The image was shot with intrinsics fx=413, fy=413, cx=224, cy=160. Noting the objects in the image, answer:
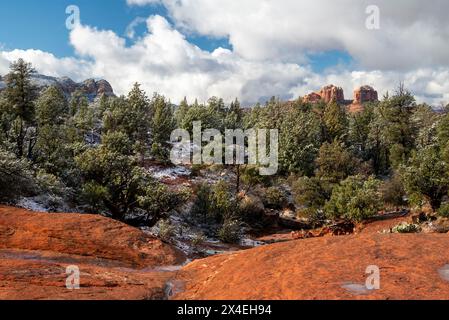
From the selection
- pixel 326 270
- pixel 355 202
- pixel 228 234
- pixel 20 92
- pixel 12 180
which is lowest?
pixel 228 234

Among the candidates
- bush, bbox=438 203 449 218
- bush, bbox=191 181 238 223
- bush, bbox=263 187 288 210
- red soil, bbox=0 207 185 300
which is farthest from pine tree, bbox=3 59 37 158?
bush, bbox=438 203 449 218

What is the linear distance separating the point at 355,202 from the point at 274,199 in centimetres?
1246

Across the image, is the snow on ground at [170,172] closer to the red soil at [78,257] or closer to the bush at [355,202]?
the bush at [355,202]

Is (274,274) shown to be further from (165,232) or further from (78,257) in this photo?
(165,232)

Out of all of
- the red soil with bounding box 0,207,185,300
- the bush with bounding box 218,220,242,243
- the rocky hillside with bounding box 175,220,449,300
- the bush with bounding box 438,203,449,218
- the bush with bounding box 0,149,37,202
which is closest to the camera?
the rocky hillside with bounding box 175,220,449,300

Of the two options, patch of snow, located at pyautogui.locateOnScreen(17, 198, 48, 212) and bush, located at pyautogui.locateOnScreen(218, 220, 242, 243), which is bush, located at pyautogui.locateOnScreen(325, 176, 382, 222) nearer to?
bush, located at pyautogui.locateOnScreen(218, 220, 242, 243)

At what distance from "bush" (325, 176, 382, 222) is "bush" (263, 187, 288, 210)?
962 centimetres

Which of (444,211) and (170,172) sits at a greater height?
(170,172)

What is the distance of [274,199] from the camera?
144 ft

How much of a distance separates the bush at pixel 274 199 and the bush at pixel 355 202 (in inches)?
379

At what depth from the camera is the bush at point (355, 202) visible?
3253 centimetres

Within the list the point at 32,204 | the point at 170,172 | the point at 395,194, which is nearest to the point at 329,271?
the point at 32,204

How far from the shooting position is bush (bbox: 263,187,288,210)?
143 ft
